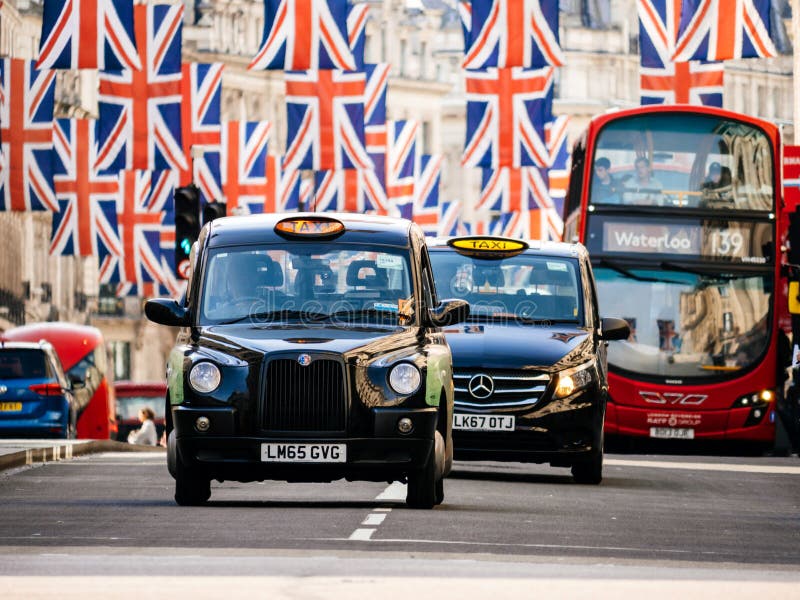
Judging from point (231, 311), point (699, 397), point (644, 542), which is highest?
point (231, 311)

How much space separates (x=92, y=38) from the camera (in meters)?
37.5

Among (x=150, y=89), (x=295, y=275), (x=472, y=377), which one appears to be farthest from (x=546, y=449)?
(x=150, y=89)

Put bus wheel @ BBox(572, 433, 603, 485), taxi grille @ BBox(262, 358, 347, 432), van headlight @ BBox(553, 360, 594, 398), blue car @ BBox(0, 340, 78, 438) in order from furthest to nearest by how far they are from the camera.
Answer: blue car @ BBox(0, 340, 78, 438), bus wheel @ BBox(572, 433, 603, 485), van headlight @ BBox(553, 360, 594, 398), taxi grille @ BBox(262, 358, 347, 432)

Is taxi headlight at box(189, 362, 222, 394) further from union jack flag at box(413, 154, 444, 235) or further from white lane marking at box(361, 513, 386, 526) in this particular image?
union jack flag at box(413, 154, 444, 235)

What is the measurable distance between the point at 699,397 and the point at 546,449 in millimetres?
10717

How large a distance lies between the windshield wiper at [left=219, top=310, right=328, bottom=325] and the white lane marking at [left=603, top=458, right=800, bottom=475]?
421 inches

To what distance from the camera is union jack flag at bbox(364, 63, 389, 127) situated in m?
47.8

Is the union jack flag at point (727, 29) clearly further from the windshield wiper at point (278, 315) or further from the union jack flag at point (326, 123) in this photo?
the windshield wiper at point (278, 315)

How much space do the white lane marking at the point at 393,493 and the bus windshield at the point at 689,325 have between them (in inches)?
425

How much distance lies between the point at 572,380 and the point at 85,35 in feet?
62.6

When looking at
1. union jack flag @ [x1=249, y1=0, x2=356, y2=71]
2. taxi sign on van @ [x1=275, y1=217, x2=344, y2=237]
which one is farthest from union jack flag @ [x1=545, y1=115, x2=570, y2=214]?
taxi sign on van @ [x1=275, y1=217, x2=344, y2=237]

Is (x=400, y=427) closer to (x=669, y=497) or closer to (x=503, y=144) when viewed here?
(x=669, y=497)

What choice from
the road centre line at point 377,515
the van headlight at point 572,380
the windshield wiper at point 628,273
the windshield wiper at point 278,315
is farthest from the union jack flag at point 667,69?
the windshield wiper at point 278,315

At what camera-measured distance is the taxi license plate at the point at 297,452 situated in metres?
15.2
